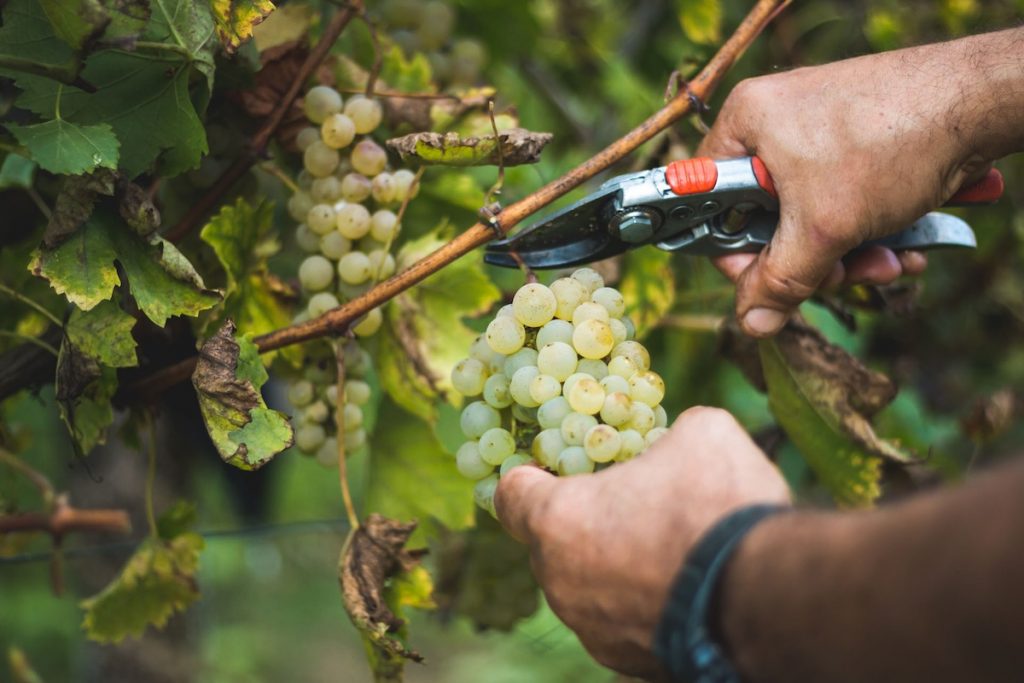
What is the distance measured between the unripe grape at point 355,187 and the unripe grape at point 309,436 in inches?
10.7

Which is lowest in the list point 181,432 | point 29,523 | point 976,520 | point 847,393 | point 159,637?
point 159,637

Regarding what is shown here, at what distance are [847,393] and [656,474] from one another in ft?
2.06

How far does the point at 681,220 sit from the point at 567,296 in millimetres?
199

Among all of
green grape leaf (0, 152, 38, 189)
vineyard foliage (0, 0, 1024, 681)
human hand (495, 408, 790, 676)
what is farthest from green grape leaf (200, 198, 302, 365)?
human hand (495, 408, 790, 676)

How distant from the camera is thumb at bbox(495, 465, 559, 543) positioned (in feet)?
2.44

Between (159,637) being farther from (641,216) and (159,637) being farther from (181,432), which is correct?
(641,216)

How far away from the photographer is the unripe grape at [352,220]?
3.54ft

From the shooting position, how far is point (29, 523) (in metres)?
1.21

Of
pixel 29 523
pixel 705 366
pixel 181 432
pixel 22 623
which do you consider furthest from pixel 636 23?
pixel 22 623

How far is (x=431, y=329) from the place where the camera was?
1148 mm

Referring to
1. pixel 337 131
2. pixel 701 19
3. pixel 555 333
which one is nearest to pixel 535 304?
pixel 555 333

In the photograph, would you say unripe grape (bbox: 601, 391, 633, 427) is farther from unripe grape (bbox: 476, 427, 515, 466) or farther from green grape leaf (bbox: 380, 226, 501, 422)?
green grape leaf (bbox: 380, 226, 501, 422)

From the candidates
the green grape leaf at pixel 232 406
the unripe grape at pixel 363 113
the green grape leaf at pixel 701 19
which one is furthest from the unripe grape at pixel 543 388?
the green grape leaf at pixel 701 19

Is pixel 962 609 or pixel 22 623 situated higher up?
pixel 962 609
